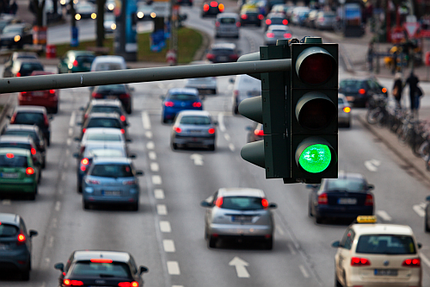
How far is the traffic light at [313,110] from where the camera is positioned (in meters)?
6.51

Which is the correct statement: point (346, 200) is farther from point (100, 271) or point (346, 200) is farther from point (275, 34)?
point (275, 34)

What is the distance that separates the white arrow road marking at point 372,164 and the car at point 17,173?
13370 mm

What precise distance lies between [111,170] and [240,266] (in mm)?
6912

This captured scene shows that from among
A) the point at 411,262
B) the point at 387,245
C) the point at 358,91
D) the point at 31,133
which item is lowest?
the point at 358,91

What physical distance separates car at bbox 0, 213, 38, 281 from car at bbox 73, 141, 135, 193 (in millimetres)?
10772

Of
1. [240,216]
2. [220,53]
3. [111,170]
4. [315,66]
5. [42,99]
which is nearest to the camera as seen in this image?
[315,66]

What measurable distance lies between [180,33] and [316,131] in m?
82.5

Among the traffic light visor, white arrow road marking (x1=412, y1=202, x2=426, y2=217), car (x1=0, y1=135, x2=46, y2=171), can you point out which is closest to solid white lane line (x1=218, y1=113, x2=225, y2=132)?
car (x1=0, y1=135, x2=46, y2=171)

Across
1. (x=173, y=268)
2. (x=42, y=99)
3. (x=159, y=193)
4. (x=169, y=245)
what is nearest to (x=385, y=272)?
(x=173, y=268)

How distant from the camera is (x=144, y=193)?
34.1 metres

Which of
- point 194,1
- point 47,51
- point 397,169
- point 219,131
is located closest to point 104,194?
point 397,169

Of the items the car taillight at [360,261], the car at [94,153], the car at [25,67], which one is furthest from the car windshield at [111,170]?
the car at [25,67]

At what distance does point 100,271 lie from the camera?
1712 centimetres

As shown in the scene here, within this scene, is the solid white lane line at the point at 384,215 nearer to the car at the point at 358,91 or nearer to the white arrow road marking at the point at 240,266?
the white arrow road marking at the point at 240,266
